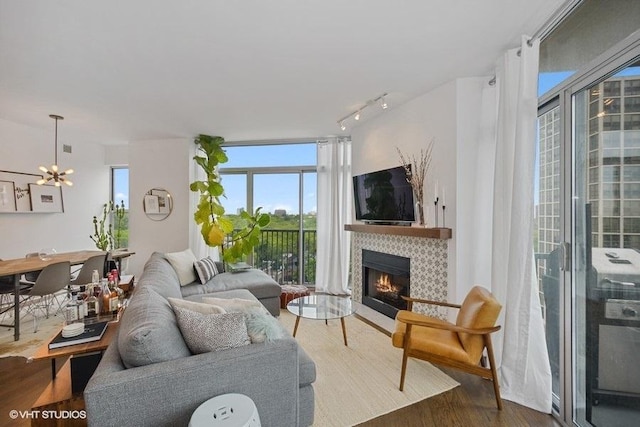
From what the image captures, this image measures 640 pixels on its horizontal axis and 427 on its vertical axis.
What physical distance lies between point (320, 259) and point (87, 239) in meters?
4.41

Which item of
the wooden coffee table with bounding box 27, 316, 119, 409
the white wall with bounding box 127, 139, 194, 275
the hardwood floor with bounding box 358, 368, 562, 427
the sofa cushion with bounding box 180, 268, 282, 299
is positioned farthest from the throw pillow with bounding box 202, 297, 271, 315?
the white wall with bounding box 127, 139, 194, 275

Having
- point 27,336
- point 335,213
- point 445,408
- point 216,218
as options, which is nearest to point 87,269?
point 27,336

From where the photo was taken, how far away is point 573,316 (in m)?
1.86

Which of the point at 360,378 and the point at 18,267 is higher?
the point at 18,267

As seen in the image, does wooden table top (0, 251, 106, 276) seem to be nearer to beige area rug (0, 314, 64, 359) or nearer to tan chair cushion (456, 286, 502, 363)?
beige area rug (0, 314, 64, 359)

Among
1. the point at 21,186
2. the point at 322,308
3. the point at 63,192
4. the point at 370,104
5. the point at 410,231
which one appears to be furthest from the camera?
the point at 63,192

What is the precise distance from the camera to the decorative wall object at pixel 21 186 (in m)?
4.22

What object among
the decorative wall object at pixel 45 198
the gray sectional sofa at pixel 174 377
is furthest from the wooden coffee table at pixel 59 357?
the decorative wall object at pixel 45 198

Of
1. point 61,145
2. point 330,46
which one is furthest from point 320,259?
point 61,145

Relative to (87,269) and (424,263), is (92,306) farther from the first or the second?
(424,263)

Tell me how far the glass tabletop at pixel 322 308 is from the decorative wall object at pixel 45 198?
4486 millimetres

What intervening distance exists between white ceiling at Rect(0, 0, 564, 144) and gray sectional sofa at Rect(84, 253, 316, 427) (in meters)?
1.92

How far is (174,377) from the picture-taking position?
128 cm

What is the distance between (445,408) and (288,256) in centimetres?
371
